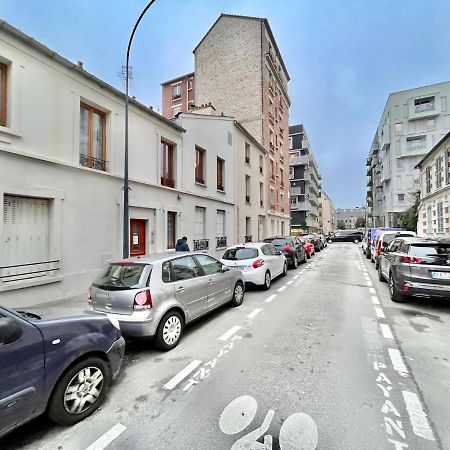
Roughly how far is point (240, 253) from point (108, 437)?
259 inches

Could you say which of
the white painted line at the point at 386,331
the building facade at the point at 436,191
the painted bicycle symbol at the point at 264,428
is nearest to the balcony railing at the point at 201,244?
the white painted line at the point at 386,331

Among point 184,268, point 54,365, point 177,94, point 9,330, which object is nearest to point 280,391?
point 54,365

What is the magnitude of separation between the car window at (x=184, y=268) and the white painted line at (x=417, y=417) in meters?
3.50

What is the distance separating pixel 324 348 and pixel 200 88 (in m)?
25.1

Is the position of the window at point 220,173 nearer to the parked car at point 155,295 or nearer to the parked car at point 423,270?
the parked car at point 423,270

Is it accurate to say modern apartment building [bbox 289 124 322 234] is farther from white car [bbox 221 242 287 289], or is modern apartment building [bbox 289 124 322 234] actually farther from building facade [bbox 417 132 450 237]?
white car [bbox 221 242 287 289]

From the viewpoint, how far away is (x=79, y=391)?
2770mm

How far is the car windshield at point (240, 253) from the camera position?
8672mm

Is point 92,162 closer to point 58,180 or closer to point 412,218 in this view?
point 58,180

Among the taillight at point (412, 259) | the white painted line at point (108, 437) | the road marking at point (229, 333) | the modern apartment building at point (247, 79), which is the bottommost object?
the white painted line at point (108, 437)

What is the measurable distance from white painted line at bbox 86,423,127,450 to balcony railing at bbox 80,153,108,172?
24.1ft

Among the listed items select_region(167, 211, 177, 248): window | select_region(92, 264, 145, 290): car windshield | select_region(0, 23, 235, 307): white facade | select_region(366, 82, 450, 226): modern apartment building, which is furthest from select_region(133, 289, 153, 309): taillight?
select_region(366, 82, 450, 226): modern apartment building

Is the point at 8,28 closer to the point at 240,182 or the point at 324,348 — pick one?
the point at 324,348

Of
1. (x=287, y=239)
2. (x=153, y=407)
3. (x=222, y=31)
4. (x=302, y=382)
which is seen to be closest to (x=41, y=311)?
(x=153, y=407)
